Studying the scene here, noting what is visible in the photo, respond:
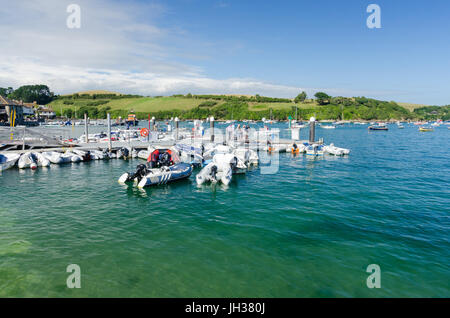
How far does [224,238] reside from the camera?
13242 mm

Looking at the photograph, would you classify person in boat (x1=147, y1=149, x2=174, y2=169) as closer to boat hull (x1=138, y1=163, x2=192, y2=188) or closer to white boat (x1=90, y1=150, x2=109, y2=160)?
boat hull (x1=138, y1=163, x2=192, y2=188)

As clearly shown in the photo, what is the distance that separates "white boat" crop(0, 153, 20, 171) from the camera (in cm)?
2812

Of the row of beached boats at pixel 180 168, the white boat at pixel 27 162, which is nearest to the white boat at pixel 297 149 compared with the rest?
the row of beached boats at pixel 180 168

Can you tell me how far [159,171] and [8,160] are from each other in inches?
739

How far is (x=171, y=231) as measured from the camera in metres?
14.0

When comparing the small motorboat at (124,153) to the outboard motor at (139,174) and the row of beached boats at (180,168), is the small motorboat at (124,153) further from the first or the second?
the outboard motor at (139,174)

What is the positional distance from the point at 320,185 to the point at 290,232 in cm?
1093

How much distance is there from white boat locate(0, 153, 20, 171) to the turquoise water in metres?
5.35

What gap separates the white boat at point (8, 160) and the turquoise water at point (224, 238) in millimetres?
5355

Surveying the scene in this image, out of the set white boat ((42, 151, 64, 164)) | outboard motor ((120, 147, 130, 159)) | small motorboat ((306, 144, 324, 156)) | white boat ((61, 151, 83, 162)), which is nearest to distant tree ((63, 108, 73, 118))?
outboard motor ((120, 147, 130, 159))

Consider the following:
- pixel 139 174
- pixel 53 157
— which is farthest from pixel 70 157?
pixel 139 174

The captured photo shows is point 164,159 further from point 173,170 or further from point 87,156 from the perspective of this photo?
point 87,156

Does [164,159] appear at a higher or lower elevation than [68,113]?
lower
